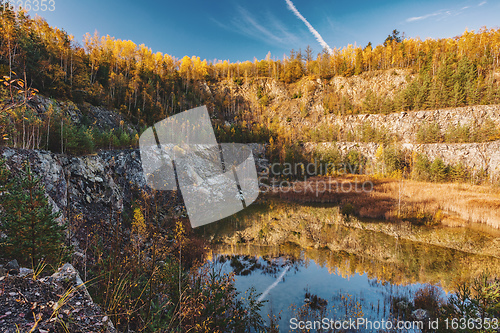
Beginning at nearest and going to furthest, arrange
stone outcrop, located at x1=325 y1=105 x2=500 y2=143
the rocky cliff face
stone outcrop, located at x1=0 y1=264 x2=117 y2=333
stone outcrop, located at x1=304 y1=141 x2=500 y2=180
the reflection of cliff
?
1. stone outcrop, located at x1=0 y1=264 x2=117 y2=333
2. the rocky cliff face
3. the reflection of cliff
4. stone outcrop, located at x1=304 y1=141 x2=500 y2=180
5. stone outcrop, located at x1=325 y1=105 x2=500 y2=143

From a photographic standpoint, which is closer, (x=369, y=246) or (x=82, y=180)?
(x=82, y=180)

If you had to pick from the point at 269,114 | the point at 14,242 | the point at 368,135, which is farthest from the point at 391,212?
the point at 269,114

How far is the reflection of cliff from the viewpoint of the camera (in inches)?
291

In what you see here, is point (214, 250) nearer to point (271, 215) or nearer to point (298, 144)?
point (271, 215)

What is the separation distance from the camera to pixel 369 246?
963 cm

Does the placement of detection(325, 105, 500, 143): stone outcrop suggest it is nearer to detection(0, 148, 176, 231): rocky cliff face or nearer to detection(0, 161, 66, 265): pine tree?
→ detection(0, 148, 176, 231): rocky cliff face

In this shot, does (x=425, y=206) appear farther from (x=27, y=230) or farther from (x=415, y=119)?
(x=415, y=119)

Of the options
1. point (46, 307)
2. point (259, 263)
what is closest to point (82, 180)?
point (46, 307)

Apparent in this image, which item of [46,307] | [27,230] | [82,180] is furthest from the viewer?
[82,180]

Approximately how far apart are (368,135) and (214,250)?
3597cm

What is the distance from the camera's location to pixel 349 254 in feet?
29.5

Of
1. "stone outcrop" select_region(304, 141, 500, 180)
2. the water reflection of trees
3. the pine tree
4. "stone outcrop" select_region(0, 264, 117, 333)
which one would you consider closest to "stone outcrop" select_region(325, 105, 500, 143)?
"stone outcrop" select_region(304, 141, 500, 180)

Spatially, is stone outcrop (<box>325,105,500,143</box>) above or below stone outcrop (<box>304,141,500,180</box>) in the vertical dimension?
above

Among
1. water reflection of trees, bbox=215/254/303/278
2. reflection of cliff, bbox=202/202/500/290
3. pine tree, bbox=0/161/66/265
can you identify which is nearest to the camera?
pine tree, bbox=0/161/66/265
